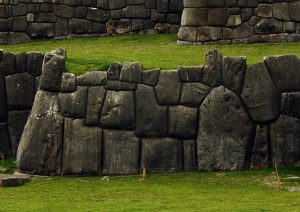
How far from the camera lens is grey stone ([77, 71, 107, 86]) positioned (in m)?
19.3

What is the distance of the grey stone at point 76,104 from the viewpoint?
19.3 m

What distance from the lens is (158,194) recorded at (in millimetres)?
17109

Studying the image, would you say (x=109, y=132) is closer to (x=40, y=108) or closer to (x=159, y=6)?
(x=40, y=108)

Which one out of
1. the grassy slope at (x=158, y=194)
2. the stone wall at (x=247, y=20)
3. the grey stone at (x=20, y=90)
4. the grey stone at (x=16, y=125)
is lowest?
the grassy slope at (x=158, y=194)

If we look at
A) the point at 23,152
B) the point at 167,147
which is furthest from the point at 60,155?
the point at 167,147

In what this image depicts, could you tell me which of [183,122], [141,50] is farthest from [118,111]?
[141,50]

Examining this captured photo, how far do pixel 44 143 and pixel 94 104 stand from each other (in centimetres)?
109

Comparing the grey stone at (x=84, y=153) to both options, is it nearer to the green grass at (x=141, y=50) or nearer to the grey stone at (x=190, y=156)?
the green grass at (x=141, y=50)

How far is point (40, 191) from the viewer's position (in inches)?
700

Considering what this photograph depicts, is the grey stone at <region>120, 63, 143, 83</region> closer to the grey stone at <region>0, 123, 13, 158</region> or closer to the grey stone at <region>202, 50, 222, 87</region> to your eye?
the grey stone at <region>202, 50, 222, 87</region>

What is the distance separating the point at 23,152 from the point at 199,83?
3.28 metres

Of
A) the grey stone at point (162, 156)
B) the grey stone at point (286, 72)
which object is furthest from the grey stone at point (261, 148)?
the grey stone at point (162, 156)

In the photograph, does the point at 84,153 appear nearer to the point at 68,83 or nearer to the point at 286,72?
the point at 68,83

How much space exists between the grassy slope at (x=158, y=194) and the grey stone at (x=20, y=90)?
8.51 ft
